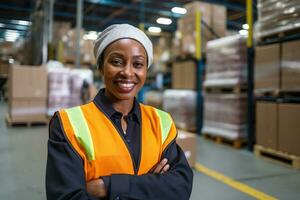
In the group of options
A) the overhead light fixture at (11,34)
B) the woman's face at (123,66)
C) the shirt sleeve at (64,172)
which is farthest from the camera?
the overhead light fixture at (11,34)

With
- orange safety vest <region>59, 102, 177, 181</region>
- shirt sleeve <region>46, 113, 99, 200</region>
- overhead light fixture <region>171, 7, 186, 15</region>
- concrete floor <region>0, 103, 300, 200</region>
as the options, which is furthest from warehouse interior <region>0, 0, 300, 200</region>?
overhead light fixture <region>171, 7, 186, 15</region>

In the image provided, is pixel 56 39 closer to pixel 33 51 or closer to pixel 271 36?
pixel 33 51

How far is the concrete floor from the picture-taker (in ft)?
9.52

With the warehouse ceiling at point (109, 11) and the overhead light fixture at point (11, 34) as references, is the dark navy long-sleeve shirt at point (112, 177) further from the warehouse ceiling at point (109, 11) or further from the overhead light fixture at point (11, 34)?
the overhead light fixture at point (11, 34)

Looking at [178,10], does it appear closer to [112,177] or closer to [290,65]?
[290,65]

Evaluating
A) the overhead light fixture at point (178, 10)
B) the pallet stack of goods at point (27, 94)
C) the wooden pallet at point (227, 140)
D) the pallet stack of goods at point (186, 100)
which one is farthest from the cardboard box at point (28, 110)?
the overhead light fixture at point (178, 10)

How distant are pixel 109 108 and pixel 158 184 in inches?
16.1

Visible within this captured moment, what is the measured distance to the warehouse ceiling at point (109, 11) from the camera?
40.8 feet

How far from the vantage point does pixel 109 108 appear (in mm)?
1358

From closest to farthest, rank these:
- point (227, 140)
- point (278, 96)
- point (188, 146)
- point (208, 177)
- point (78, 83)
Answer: point (208, 177)
point (188, 146)
point (278, 96)
point (227, 140)
point (78, 83)

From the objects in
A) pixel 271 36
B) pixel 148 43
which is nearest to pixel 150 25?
pixel 271 36

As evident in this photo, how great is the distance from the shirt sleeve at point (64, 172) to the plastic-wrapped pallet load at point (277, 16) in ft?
12.0

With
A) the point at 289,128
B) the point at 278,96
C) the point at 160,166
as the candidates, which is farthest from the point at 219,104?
the point at 160,166

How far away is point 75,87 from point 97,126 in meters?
6.65
